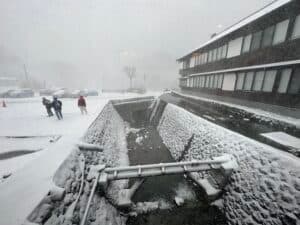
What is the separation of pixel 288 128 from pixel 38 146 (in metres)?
13.7

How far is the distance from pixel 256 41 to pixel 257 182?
12.4 meters

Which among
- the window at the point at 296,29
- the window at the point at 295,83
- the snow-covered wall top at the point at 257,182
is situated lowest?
the snow-covered wall top at the point at 257,182

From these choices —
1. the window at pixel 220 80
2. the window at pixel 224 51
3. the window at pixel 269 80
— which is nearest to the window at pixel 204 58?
the window at pixel 224 51

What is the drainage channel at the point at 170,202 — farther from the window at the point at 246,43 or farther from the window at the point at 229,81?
the window at the point at 246,43

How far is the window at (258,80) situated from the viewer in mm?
11133

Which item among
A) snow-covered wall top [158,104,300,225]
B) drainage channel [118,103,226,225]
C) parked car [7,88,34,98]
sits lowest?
drainage channel [118,103,226,225]

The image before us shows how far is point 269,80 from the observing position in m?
10.5

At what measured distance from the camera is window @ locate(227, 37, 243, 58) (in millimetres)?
13369

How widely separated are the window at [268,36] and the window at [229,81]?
3928mm

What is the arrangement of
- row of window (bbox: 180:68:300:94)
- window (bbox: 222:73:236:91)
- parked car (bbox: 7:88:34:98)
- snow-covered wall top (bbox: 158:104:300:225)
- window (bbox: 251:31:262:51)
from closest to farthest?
snow-covered wall top (bbox: 158:104:300:225)
row of window (bbox: 180:68:300:94)
window (bbox: 251:31:262:51)
window (bbox: 222:73:236:91)
parked car (bbox: 7:88:34:98)

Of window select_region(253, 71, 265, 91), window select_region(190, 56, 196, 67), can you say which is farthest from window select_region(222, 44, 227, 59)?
window select_region(190, 56, 196, 67)

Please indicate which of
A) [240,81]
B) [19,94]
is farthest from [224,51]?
[19,94]

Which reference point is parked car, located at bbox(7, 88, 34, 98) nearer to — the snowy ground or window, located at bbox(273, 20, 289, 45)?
the snowy ground

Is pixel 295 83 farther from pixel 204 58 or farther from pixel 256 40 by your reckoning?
pixel 204 58
